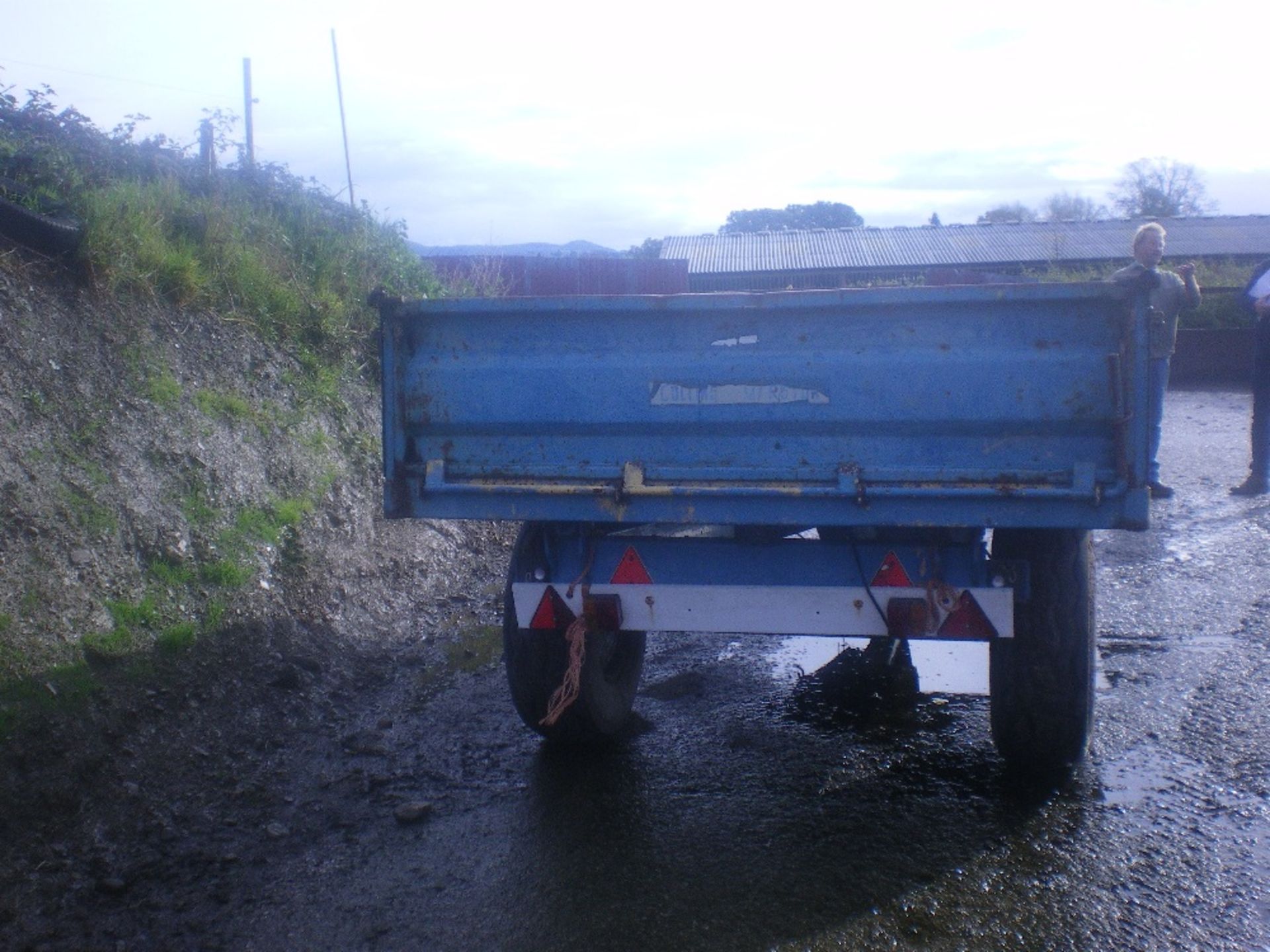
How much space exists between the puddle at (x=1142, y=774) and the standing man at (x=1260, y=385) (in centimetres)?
622

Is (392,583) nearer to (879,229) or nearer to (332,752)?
(332,752)

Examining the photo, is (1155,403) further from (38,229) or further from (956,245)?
(956,245)

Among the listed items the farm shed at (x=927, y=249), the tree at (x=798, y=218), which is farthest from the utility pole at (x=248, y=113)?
the tree at (x=798, y=218)

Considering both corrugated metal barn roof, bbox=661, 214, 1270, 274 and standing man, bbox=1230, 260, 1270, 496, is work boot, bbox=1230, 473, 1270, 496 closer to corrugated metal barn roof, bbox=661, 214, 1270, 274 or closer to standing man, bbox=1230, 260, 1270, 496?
standing man, bbox=1230, 260, 1270, 496

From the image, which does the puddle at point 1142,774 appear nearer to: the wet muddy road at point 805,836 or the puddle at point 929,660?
the wet muddy road at point 805,836

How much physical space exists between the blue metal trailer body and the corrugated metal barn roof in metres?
31.0

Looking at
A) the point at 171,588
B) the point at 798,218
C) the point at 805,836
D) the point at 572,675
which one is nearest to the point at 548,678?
the point at 572,675

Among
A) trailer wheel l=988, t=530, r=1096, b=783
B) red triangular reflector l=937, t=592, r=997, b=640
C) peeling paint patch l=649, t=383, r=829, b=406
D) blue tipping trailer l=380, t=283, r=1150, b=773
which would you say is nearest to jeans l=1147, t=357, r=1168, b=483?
blue tipping trailer l=380, t=283, r=1150, b=773

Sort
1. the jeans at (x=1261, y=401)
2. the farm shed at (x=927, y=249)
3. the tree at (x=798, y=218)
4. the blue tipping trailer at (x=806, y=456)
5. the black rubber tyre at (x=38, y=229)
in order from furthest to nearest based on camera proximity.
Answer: the tree at (x=798, y=218), the farm shed at (x=927, y=249), the jeans at (x=1261, y=401), the black rubber tyre at (x=38, y=229), the blue tipping trailer at (x=806, y=456)

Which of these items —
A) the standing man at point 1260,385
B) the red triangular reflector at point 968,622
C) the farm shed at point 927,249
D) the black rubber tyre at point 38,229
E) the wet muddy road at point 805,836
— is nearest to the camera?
the wet muddy road at point 805,836

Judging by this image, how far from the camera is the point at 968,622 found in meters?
4.07

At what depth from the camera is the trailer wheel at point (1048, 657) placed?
4184 mm

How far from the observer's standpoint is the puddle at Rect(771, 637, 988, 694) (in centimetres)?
573

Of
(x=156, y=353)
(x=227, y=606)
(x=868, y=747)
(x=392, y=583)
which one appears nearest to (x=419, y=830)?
(x=868, y=747)
